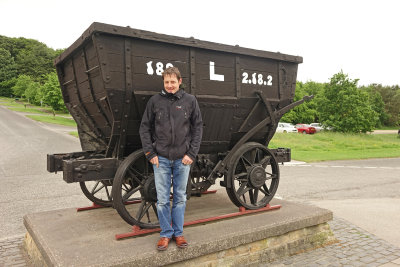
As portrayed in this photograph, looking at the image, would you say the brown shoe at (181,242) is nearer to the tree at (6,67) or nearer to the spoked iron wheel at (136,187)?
the spoked iron wheel at (136,187)

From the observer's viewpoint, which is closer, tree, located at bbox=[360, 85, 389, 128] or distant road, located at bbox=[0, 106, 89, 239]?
distant road, located at bbox=[0, 106, 89, 239]

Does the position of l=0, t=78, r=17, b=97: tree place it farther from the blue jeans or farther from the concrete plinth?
the blue jeans

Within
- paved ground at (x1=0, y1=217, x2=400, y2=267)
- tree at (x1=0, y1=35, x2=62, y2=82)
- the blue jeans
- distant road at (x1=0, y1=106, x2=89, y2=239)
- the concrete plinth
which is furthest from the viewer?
tree at (x1=0, y1=35, x2=62, y2=82)

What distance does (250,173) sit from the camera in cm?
482

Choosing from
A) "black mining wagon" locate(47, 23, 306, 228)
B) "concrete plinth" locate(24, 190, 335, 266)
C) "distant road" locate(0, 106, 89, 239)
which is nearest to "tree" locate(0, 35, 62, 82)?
"distant road" locate(0, 106, 89, 239)

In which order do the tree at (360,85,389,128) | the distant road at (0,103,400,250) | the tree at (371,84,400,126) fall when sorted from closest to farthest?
the distant road at (0,103,400,250)
the tree at (360,85,389,128)
the tree at (371,84,400,126)

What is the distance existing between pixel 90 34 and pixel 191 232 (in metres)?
2.59

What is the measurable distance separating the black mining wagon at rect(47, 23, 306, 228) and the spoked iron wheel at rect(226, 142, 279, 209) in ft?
0.05

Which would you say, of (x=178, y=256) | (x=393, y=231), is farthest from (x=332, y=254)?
(x=178, y=256)

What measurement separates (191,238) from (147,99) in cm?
174

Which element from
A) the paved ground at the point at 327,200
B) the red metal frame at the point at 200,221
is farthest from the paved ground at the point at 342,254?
the red metal frame at the point at 200,221

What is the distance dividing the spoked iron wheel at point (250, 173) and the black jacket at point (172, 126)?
4.38 ft

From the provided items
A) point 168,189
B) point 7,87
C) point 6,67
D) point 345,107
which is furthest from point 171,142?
point 6,67

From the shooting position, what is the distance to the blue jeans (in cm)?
346
